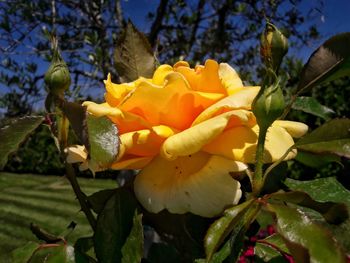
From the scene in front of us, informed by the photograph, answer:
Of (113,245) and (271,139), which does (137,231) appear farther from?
(271,139)

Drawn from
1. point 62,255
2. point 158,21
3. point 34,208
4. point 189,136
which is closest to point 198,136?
point 189,136

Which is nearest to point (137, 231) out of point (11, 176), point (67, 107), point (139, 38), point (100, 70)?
point (67, 107)

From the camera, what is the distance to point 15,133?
56 centimetres

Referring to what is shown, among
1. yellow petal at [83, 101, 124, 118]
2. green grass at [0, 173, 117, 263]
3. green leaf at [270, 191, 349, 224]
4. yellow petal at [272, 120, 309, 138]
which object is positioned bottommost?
green grass at [0, 173, 117, 263]

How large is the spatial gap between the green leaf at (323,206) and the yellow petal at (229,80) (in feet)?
0.54

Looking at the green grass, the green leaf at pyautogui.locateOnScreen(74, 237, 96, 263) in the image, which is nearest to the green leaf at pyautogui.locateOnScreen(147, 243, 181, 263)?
the green leaf at pyautogui.locateOnScreen(74, 237, 96, 263)

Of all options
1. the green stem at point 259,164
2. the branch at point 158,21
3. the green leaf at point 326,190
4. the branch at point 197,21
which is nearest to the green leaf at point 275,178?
the green leaf at point 326,190

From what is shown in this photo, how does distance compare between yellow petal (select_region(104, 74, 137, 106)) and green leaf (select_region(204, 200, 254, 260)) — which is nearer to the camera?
green leaf (select_region(204, 200, 254, 260))

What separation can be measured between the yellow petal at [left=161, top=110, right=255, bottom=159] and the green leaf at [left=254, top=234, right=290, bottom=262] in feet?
0.59

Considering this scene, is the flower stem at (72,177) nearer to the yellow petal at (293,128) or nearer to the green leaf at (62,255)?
the green leaf at (62,255)

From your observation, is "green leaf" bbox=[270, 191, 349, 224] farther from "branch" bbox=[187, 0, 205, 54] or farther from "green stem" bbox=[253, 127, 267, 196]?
"branch" bbox=[187, 0, 205, 54]

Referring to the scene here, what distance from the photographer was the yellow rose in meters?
0.52

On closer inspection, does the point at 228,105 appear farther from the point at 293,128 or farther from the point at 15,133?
the point at 15,133

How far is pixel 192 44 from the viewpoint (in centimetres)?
435
